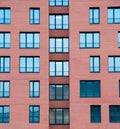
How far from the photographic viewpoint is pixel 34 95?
4275 centimetres

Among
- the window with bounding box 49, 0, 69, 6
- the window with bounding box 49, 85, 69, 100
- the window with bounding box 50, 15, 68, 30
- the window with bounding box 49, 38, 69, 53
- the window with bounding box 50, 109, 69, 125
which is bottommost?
the window with bounding box 50, 109, 69, 125

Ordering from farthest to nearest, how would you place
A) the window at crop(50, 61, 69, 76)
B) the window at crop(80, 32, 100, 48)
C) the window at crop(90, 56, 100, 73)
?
the window at crop(50, 61, 69, 76) → the window at crop(80, 32, 100, 48) → the window at crop(90, 56, 100, 73)

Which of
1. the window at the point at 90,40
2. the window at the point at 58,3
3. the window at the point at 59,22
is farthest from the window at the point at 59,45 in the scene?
the window at the point at 58,3

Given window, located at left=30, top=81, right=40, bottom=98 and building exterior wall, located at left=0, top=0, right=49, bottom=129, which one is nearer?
building exterior wall, located at left=0, top=0, right=49, bottom=129

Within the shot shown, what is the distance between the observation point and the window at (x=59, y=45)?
4409cm

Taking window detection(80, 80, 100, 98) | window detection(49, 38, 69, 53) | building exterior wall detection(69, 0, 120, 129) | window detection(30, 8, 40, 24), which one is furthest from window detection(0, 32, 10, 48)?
window detection(80, 80, 100, 98)

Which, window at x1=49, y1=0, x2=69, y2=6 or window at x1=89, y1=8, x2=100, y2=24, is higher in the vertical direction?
window at x1=49, y1=0, x2=69, y2=6

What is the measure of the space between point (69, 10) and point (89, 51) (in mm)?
4972

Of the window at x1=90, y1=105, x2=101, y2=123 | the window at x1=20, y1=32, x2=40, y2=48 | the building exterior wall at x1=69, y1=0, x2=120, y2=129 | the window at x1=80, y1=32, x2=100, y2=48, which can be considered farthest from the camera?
the window at x1=20, y1=32, x2=40, y2=48

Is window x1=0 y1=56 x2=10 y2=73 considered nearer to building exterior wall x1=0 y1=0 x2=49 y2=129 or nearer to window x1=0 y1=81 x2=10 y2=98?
building exterior wall x1=0 y1=0 x2=49 y2=129

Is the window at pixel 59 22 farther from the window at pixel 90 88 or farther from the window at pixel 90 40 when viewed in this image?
the window at pixel 90 88

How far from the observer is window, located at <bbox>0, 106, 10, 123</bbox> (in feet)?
139

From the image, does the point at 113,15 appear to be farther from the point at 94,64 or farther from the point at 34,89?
the point at 34,89

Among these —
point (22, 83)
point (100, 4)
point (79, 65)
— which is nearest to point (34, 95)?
point (22, 83)
